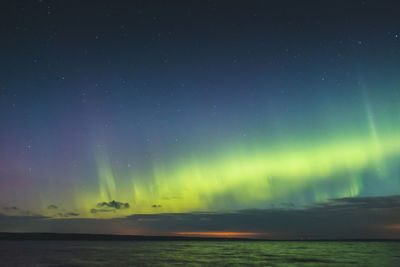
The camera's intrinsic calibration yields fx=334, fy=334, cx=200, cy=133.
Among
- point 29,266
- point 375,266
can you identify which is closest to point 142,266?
point 29,266

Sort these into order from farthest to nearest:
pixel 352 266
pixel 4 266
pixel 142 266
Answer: pixel 352 266, pixel 142 266, pixel 4 266

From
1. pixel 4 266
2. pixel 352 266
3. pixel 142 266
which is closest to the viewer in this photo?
pixel 4 266

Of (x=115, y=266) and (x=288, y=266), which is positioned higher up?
(x=115, y=266)

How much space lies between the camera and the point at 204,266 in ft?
150

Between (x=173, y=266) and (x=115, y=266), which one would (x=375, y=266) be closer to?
(x=173, y=266)

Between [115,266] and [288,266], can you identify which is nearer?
[115,266]

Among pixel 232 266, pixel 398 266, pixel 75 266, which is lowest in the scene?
pixel 398 266

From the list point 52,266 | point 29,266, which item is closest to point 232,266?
point 52,266

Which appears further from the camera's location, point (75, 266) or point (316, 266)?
point (316, 266)

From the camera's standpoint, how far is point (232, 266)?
46.0 metres

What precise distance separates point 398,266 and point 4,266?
2102 inches

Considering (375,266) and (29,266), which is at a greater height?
(29,266)

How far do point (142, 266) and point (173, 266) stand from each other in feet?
13.6

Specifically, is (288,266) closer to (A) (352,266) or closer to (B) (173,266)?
(A) (352,266)
